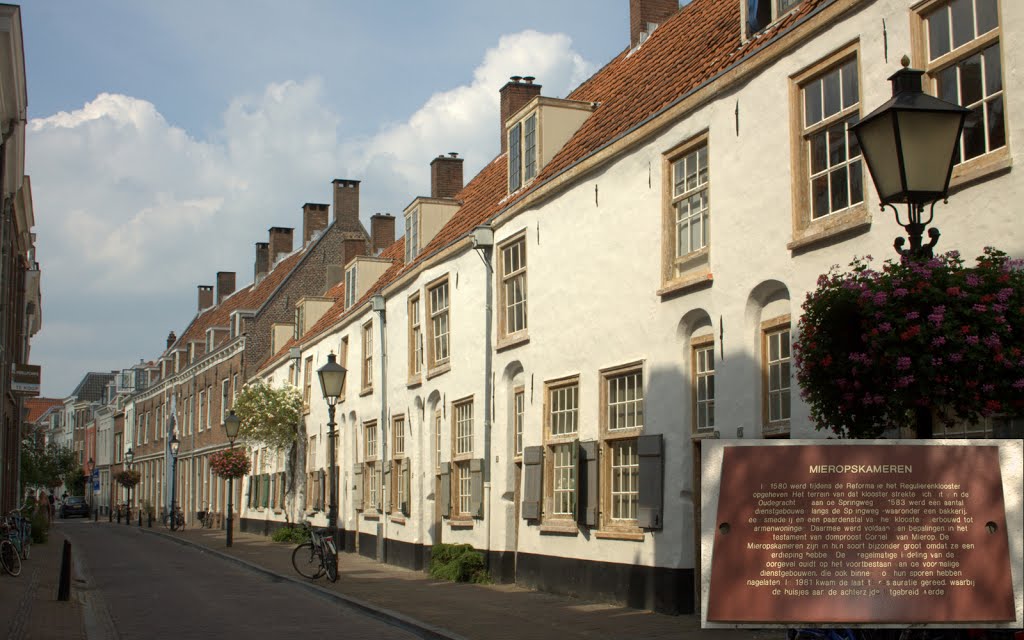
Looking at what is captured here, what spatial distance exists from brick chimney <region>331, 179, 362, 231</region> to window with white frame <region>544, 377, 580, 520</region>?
3312cm

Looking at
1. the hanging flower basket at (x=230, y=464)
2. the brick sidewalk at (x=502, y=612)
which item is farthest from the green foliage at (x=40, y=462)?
the brick sidewalk at (x=502, y=612)

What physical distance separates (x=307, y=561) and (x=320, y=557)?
1.84 m

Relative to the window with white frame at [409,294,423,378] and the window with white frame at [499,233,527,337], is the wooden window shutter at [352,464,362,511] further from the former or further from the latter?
the window with white frame at [499,233,527,337]

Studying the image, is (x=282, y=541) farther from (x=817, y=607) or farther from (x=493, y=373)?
(x=817, y=607)

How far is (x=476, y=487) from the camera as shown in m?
20.5

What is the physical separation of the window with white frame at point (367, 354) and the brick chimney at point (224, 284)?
4200 cm

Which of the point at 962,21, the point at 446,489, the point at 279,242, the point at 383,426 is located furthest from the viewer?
the point at 279,242

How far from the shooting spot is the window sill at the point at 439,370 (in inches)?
898

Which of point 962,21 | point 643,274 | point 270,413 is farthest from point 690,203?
point 270,413

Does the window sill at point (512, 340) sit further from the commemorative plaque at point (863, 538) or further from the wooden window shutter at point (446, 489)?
the commemorative plaque at point (863, 538)

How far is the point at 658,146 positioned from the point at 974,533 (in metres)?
9.59

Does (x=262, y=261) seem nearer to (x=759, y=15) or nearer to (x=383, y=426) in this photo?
(x=383, y=426)

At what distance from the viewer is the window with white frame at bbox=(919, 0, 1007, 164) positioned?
30.9 ft

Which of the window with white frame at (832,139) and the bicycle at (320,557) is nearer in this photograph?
the window with white frame at (832,139)
